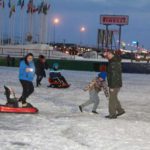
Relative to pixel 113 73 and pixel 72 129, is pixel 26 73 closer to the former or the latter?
pixel 113 73

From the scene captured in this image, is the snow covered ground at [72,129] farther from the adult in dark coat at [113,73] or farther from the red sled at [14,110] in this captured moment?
the adult in dark coat at [113,73]

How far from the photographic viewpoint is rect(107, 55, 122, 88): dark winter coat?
13375 mm

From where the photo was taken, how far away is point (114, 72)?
43.9 ft

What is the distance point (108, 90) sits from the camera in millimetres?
14406

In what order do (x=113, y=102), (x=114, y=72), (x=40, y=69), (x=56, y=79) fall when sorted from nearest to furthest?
(x=114, y=72) < (x=113, y=102) < (x=56, y=79) < (x=40, y=69)

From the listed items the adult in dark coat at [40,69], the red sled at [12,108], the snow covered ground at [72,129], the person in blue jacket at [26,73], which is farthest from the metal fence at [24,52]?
the red sled at [12,108]

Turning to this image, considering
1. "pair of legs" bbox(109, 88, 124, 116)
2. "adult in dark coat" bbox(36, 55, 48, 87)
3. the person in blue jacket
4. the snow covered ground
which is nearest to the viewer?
the snow covered ground

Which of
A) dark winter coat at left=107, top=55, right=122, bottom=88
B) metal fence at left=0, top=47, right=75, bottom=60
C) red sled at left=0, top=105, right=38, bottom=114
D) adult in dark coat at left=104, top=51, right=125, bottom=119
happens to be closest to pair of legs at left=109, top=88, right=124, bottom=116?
adult in dark coat at left=104, top=51, right=125, bottom=119

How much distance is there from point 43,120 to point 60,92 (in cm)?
918

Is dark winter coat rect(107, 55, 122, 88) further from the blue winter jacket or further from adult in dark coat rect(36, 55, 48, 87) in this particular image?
adult in dark coat rect(36, 55, 48, 87)

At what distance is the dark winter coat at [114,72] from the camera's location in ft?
43.9

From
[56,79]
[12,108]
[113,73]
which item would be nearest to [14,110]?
[12,108]

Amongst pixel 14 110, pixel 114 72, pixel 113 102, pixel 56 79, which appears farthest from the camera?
pixel 56 79

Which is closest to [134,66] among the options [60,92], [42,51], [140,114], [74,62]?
[74,62]
